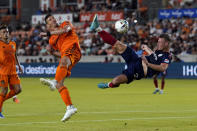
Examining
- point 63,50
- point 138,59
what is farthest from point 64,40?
point 138,59

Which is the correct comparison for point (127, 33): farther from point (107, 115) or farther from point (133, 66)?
point (133, 66)

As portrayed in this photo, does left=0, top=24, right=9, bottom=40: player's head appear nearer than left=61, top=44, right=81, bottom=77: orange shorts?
No

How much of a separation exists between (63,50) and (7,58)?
90.7 inches

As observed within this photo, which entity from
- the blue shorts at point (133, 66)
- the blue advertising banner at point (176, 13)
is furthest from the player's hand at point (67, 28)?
the blue advertising banner at point (176, 13)

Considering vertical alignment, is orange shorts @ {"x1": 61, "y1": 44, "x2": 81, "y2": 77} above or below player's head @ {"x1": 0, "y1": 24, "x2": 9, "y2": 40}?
below

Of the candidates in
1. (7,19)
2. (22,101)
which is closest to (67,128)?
(22,101)

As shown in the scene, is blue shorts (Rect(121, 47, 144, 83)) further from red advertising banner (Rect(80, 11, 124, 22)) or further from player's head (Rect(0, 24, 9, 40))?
red advertising banner (Rect(80, 11, 124, 22))

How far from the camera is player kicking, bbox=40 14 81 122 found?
12.4 meters

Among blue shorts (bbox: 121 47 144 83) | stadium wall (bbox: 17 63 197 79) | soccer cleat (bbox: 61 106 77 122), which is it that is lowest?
stadium wall (bbox: 17 63 197 79)

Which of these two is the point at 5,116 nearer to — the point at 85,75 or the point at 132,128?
the point at 132,128

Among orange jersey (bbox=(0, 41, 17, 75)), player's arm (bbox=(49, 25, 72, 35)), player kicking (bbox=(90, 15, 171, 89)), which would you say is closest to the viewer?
player's arm (bbox=(49, 25, 72, 35))

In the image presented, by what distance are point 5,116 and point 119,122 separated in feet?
11.2

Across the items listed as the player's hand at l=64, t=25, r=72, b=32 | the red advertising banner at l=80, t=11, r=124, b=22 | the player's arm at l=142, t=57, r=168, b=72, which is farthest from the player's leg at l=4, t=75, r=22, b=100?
the red advertising banner at l=80, t=11, r=124, b=22

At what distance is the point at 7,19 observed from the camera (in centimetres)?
5234
